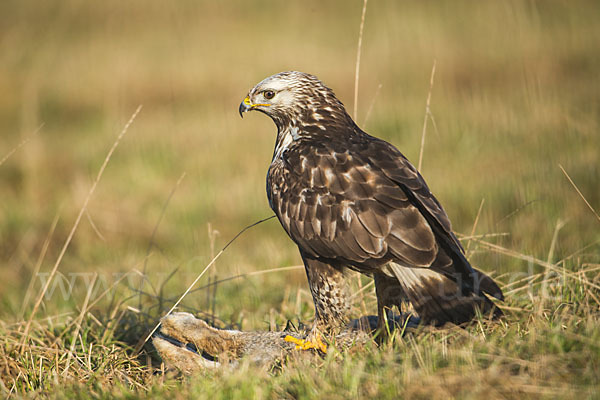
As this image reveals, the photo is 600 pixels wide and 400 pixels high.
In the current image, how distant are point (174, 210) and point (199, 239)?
908 millimetres

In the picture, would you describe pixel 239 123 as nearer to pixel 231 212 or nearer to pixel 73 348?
pixel 231 212

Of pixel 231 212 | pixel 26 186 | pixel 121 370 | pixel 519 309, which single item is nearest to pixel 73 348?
pixel 121 370

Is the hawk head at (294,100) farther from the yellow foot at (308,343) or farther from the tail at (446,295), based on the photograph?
the yellow foot at (308,343)

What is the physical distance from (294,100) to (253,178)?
5.20 meters

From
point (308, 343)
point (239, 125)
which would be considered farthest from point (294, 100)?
point (239, 125)

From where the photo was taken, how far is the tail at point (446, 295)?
3.36m

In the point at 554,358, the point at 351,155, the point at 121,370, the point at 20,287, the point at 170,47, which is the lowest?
the point at 20,287

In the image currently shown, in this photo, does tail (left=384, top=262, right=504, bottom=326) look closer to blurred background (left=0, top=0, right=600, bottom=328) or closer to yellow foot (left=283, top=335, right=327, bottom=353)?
yellow foot (left=283, top=335, right=327, bottom=353)

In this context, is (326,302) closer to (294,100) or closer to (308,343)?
(308,343)

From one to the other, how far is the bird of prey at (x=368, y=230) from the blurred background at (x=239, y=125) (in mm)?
980

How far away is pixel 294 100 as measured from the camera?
4.32 meters

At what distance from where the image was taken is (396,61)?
41.1ft

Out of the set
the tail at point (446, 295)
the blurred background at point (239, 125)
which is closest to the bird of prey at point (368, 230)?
the tail at point (446, 295)

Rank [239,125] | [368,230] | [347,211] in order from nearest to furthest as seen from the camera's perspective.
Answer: [368,230] < [347,211] < [239,125]
